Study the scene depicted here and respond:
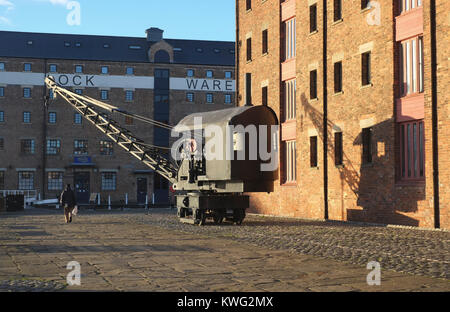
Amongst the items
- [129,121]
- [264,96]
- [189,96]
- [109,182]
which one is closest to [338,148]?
[264,96]

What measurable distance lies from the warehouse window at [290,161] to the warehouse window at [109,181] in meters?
31.7

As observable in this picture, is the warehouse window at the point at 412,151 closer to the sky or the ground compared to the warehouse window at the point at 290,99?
closer to the ground

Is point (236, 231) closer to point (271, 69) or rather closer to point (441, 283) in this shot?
point (441, 283)

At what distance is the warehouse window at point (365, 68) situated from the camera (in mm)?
22250

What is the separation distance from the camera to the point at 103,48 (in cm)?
6053

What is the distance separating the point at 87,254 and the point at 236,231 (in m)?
7.08

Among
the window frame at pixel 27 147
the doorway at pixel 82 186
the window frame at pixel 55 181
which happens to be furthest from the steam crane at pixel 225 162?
the window frame at pixel 27 147

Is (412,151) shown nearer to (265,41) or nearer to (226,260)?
(226,260)

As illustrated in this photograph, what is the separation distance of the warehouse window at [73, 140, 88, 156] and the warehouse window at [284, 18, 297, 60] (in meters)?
33.2

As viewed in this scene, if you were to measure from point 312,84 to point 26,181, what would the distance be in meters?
37.2

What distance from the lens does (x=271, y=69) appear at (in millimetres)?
29422

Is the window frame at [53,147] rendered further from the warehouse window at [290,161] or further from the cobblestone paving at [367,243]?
the cobblestone paving at [367,243]

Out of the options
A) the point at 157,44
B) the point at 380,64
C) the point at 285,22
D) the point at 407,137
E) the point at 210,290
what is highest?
the point at 157,44

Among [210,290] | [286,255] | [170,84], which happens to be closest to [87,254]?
[286,255]
